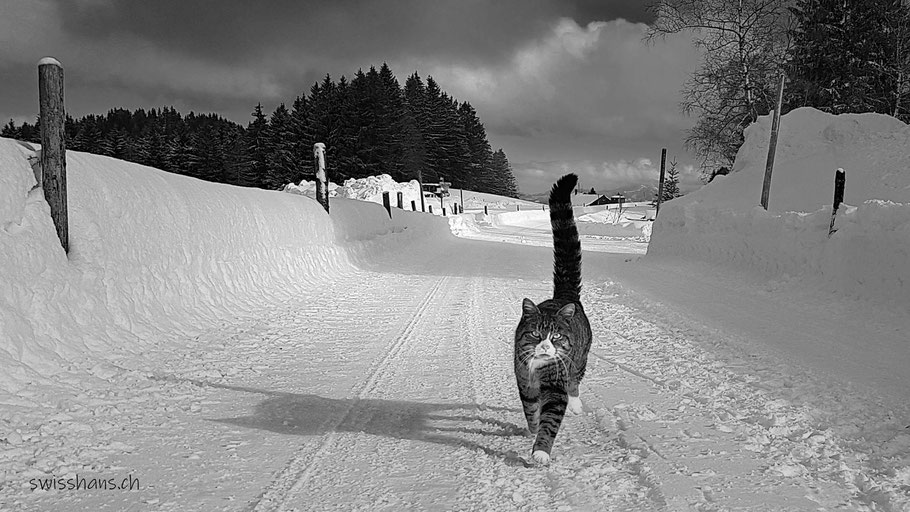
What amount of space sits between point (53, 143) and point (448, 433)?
18.3 ft

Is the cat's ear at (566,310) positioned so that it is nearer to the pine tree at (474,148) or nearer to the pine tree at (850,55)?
the pine tree at (850,55)

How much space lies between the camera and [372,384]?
17.3ft

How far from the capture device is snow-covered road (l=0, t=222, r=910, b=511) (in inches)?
122

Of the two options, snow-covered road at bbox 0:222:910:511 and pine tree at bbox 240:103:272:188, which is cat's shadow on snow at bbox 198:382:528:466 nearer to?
snow-covered road at bbox 0:222:910:511

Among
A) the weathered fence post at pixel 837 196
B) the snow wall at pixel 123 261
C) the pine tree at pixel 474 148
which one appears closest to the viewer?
the snow wall at pixel 123 261

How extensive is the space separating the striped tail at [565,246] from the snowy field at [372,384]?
1.06m

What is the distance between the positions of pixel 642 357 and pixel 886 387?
219cm

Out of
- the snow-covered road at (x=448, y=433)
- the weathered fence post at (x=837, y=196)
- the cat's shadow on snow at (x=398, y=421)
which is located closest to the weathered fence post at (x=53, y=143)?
the snow-covered road at (x=448, y=433)

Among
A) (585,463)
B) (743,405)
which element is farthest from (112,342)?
(743,405)

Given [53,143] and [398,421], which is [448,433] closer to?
[398,421]

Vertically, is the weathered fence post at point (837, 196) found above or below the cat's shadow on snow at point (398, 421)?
above

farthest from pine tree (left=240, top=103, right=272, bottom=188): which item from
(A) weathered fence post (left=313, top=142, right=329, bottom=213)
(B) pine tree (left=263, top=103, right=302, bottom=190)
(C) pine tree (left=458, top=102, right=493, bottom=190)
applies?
(A) weathered fence post (left=313, top=142, right=329, bottom=213)

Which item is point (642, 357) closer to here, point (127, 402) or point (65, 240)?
point (127, 402)

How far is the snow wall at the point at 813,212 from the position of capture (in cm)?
793
